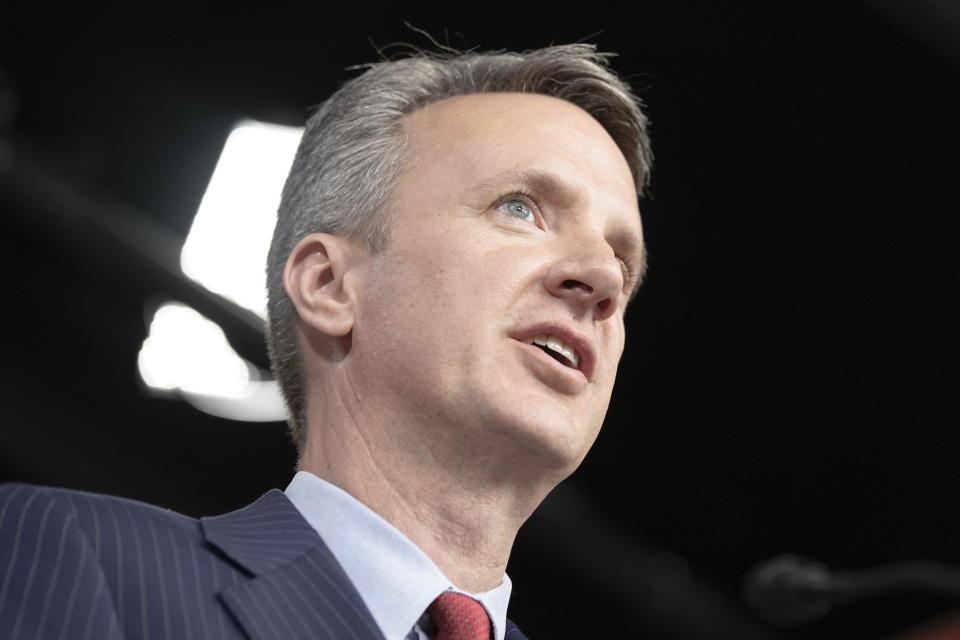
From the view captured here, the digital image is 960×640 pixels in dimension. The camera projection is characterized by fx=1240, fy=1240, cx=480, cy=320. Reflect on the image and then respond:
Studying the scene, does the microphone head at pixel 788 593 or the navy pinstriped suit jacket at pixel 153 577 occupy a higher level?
the microphone head at pixel 788 593

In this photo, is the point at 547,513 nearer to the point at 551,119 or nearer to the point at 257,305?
the point at 257,305

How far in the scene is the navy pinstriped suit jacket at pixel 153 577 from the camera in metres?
1.10

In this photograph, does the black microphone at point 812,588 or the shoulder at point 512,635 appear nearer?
the shoulder at point 512,635

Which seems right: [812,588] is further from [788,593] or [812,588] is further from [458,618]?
[458,618]

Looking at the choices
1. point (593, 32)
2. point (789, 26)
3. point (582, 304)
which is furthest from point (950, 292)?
point (582, 304)

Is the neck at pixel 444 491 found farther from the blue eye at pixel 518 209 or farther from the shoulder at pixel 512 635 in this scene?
the blue eye at pixel 518 209

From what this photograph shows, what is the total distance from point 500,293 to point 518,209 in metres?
0.18

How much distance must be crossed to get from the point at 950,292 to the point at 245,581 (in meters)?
2.62

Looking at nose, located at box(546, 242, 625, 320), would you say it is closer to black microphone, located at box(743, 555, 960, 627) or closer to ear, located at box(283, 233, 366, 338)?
ear, located at box(283, 233, 366, 338)

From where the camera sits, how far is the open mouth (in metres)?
1.56

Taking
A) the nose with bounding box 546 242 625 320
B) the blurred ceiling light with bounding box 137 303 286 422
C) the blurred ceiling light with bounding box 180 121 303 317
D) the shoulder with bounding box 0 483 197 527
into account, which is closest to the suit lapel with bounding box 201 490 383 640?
the shoulder with bounding box 0 483 197 527

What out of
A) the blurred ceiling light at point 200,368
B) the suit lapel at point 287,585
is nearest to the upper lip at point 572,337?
the suit lapel at point 287,585

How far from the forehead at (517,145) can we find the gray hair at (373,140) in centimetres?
5

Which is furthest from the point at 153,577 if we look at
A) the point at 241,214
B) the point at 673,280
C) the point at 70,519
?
the point at 673,280
